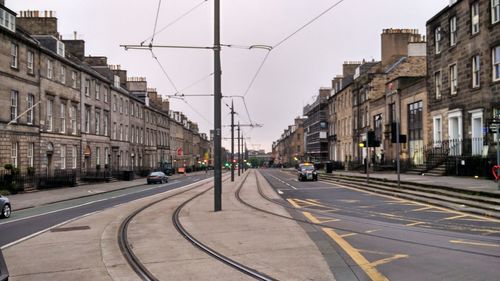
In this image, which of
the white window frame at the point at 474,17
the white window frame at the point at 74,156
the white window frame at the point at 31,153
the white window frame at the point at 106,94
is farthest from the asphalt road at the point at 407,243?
the white window frame at the point at 106,94

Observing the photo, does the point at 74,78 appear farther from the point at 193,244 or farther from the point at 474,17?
the point at 193,244

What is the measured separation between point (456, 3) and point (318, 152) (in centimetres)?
5225

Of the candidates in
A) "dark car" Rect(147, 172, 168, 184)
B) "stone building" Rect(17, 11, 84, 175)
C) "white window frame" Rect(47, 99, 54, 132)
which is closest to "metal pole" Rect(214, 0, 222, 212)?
"stone building" Rect(17, 11, 84, 175)

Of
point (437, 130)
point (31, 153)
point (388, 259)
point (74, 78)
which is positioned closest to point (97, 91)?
point (74, 78)

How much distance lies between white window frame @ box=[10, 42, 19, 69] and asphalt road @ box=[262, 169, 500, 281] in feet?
84.1

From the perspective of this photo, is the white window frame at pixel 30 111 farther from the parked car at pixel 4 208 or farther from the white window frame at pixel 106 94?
the parked car at pixel 4 208

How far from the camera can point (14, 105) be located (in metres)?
32.7

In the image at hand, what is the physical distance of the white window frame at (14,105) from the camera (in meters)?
32.2

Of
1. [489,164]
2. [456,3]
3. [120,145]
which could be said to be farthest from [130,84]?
[489,164]

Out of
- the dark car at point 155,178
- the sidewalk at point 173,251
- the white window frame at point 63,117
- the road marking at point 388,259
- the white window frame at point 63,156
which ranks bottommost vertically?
the dark car at point 155,178

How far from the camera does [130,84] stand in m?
74.4

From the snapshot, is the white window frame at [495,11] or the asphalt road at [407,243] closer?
the asphalt road at [407,243]

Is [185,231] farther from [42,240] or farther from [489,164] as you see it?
[489,164]

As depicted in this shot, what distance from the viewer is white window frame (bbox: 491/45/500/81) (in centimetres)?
2511
